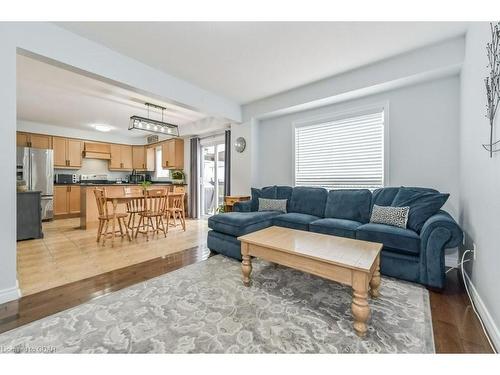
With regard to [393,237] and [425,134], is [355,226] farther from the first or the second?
[425,134]

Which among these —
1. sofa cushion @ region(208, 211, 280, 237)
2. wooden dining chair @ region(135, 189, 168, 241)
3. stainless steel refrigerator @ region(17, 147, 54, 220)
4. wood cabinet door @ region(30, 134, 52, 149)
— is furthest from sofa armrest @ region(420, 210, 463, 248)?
wood cabinet door @ region(30, 134, 52, 149)

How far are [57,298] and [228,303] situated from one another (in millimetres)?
1518

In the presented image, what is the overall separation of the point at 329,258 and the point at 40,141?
7.36 meters

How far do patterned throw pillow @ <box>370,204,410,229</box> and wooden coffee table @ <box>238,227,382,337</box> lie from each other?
0.77 meters

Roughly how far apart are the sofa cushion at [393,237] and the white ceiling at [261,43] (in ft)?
6.83

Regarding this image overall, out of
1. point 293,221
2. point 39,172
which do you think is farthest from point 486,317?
point 39,172

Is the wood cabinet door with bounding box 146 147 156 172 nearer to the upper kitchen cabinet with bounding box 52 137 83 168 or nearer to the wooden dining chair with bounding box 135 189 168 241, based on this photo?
the upper kitchen cabinet with bounding box 52 137 83 168

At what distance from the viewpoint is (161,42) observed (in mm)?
2461

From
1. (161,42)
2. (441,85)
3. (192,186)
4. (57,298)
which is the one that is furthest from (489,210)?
(192,186)

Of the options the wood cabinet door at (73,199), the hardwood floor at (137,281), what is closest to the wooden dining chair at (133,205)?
the hardwood floor at (137,281)

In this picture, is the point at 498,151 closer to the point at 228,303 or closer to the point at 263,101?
the point at 228,303
